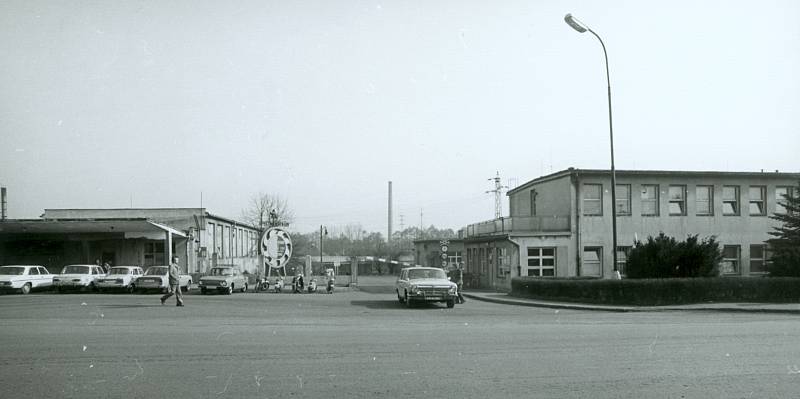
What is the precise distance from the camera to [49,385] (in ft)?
28.6

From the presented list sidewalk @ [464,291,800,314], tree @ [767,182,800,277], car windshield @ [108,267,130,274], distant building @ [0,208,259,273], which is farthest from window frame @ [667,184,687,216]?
car windshield @ [108,267,130,274]

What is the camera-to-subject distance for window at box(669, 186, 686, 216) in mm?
Answer: 36562

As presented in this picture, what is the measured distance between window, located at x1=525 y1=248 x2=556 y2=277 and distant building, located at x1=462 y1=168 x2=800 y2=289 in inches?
2.1

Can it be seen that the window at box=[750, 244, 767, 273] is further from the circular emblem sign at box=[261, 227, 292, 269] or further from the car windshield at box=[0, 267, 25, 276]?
the car windshield at box=[0, 267, 25, 276]

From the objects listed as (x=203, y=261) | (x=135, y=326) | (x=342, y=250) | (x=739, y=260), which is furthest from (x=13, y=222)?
(x=342, y=250)

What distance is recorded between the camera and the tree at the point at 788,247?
92.0ft

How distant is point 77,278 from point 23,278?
241cm

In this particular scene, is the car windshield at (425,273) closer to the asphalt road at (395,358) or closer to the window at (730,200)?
the asphalt road at (395,358)

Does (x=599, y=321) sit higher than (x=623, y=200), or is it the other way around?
(x=623, y=200)

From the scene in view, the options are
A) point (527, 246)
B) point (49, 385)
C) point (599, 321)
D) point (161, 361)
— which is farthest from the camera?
point (527, 246)

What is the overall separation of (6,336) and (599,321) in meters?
13.6

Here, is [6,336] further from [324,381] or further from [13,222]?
[13,222]

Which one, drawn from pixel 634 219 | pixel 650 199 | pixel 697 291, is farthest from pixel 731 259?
pixel 697 291

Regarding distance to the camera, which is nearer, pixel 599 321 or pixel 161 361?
pixel 161 361
